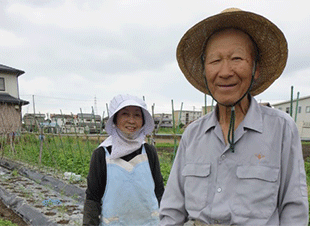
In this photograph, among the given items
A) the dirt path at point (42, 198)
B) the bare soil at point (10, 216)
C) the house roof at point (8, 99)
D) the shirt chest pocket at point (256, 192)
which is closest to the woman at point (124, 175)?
the shirt chest pocket at point (256, 192)

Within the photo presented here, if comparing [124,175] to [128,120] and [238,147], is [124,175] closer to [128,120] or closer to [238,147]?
[128,120]

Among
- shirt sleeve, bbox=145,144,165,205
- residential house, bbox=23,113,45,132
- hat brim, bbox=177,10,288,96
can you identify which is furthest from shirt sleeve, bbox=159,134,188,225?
residential house, bbox=23,113,45,132

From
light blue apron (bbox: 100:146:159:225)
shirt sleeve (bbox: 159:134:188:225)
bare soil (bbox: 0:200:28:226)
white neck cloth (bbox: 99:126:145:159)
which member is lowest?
bare soil (bbox: 0:200:28:226)

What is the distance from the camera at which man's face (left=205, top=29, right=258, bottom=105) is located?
953mm

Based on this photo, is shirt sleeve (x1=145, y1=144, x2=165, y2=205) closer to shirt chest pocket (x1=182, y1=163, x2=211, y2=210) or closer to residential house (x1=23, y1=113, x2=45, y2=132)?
shirt chest pocket (x1=182, y1=163, x2=211, y2=210)

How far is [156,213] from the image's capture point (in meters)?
1.75

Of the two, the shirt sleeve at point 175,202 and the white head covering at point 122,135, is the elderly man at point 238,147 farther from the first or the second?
the white head covering at point 122,135

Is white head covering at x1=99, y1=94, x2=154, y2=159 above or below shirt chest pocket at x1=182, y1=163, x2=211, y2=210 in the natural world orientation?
above

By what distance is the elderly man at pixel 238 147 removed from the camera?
0.85 m

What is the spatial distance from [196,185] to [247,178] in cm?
20

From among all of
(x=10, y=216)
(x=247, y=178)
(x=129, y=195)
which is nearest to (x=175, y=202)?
(x=247, y=178)

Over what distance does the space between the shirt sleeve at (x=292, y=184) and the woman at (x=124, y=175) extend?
1.03 m

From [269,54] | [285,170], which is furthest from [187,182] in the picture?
[269,54]

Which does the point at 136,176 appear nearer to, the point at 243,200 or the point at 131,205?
the point at 131,205
